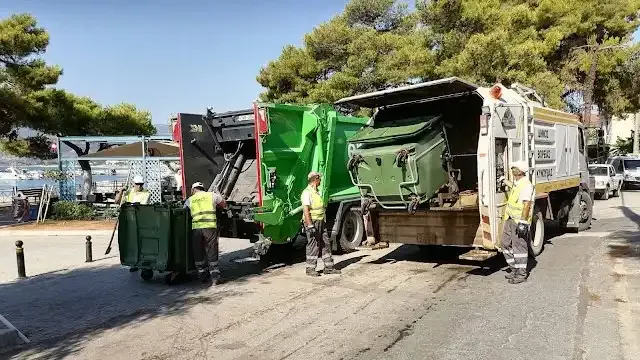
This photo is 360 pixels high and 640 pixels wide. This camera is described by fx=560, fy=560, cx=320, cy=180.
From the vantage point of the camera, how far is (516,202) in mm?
7410

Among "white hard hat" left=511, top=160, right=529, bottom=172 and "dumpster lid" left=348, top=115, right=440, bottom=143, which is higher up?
"dumpster lid" left=348, top=115, right=440, bottom=143

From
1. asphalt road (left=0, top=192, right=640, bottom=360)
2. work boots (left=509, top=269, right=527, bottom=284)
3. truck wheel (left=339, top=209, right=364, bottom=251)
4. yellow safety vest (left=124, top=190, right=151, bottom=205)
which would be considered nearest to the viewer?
asphalt road (left=0, top=192, right=640, bottom=360)

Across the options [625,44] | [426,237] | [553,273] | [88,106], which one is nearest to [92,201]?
[88,106]

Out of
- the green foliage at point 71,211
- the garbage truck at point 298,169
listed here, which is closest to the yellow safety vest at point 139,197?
the garbage truck at point 298,169

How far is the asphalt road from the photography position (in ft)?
16.1

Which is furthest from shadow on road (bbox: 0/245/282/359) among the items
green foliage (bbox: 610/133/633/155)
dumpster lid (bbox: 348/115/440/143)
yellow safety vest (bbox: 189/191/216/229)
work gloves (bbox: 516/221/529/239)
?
green foliage (bbox: 610/133/633/155)

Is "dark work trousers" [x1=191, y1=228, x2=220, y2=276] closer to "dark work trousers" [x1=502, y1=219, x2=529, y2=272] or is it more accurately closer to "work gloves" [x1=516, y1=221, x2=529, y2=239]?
"dark work trousers" [x1=502, y1=219, x2=529, y2=272]

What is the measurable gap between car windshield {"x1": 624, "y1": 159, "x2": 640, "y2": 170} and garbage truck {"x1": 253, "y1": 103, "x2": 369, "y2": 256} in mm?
21105

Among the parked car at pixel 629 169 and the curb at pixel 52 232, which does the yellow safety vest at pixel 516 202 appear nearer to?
the curb at pixel 52 232

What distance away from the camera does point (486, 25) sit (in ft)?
64.7

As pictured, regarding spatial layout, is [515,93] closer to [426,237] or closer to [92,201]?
[426,237]

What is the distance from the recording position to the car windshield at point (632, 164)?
86.8 feet

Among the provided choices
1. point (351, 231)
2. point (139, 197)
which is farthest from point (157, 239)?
point (351, 231)

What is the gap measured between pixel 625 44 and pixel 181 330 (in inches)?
919
